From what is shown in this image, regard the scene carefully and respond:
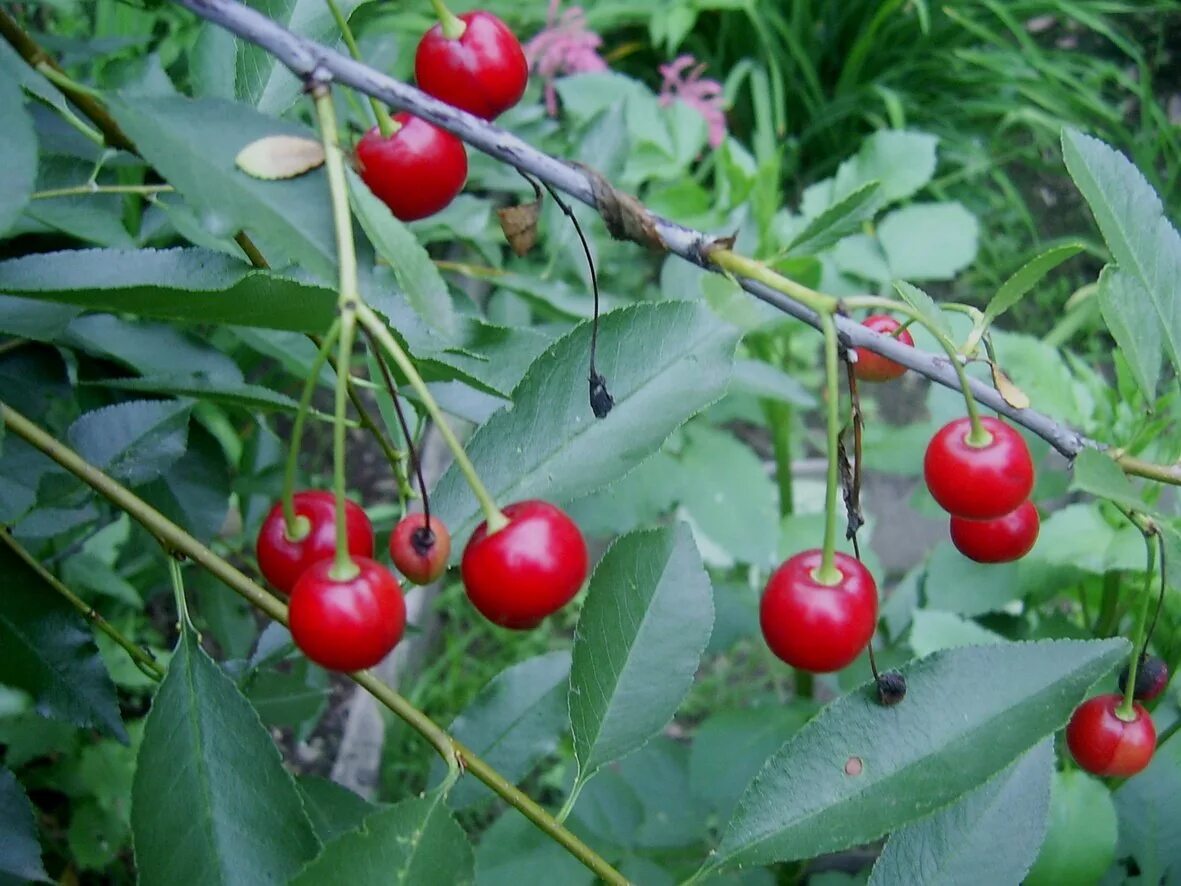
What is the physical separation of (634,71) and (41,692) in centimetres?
309

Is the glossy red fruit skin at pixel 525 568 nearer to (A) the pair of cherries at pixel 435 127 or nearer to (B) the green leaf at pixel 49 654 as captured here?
(A) the pair of cherries at pixel 435 127

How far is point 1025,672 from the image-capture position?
2.35 ft

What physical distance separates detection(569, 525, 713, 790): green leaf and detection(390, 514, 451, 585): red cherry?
7.9 inches

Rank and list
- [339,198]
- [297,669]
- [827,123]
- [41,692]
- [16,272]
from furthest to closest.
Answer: [827,123]
[297,669]
[41,692]
[16,272]
[339,198]

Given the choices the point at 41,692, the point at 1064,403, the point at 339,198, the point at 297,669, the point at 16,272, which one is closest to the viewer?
the point at 339,198

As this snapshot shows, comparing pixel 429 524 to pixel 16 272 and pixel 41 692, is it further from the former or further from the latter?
pixel 41 692

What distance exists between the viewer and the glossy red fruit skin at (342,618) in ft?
1.82

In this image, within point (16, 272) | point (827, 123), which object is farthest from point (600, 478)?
point (827, 123)

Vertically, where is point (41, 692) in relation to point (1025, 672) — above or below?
below

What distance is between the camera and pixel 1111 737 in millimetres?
909

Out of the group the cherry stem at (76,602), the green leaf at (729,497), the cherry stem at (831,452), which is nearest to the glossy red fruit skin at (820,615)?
the cherry stem at (831,452)

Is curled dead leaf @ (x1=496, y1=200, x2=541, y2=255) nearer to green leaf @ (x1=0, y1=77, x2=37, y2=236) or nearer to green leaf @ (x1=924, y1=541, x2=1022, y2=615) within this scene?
green leaf @ (x1=0, y1=77, x2=37, y2=236)

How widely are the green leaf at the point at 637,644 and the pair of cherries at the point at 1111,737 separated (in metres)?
0.37

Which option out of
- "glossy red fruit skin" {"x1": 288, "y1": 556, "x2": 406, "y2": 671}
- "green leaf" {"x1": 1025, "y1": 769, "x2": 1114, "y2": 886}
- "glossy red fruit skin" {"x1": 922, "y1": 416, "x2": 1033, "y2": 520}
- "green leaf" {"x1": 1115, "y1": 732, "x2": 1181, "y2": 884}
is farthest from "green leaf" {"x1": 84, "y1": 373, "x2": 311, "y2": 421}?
"green leaf" {"x1": 1115, "y1": 732, "x2": 1181, "y2": 884}
